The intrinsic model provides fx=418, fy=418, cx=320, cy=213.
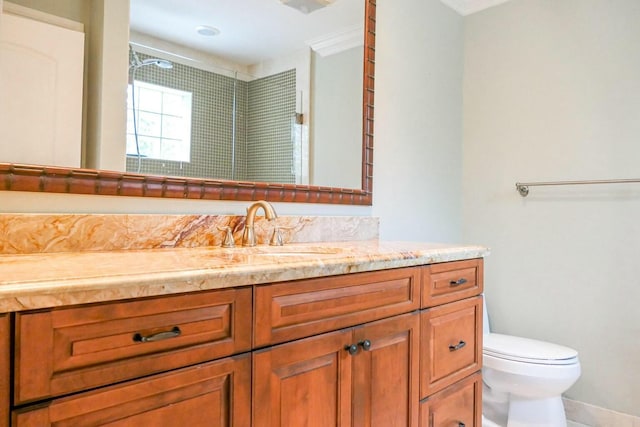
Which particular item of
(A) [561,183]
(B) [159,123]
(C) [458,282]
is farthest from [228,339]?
(A) [561,183]

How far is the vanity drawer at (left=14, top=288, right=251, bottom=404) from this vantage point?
2.11 ft

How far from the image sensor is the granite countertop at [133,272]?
66 centimetres

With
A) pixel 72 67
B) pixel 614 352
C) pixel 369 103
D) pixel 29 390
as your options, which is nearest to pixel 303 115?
pixel 369 103

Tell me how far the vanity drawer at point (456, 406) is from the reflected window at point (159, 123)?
3.84 ft

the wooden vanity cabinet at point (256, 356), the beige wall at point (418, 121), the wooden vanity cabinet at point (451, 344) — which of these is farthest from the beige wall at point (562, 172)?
the wooden vanity cabinet at point (256, 356)

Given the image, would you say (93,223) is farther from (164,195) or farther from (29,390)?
(29,390)

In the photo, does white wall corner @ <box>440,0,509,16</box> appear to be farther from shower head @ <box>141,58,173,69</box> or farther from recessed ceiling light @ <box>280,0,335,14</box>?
shower head @ <box>141,58,173,69</box>

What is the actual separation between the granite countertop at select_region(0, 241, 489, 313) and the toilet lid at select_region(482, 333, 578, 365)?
3.41 feet

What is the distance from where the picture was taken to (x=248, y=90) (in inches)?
62.3

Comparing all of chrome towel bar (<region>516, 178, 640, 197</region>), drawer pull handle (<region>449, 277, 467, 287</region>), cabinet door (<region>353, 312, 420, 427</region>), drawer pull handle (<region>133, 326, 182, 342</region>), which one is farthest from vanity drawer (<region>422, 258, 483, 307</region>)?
chrome towel bar (<region>516, 178, 640, 197</region>)

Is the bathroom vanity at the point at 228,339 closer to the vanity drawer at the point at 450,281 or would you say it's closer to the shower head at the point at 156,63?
the vanity drawer at the point at 450,281

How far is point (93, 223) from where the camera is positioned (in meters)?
1.20

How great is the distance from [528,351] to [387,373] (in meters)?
1.09

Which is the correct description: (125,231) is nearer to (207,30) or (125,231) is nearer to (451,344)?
(207,30)
